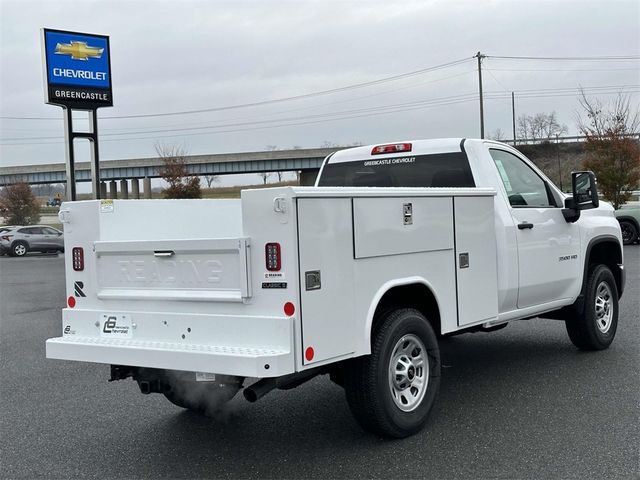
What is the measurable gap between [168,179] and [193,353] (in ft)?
165

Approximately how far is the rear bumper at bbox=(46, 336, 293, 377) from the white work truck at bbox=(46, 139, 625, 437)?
0.03 ft

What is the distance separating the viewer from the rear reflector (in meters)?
6.74

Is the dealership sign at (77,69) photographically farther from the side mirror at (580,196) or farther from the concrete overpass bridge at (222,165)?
the concrete overpass bridge at (222,165)

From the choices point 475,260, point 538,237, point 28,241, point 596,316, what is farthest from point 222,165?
point 475,260

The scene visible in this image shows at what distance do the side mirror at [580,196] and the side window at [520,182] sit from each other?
0.53 ft

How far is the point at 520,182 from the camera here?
6.66 metres

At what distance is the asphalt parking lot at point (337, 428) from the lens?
4.55 meters

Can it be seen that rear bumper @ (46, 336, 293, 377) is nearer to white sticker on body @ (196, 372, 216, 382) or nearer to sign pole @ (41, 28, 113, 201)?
white sticker on body @ (196, 372, 216, 382)

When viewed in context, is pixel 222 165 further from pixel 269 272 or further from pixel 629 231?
pixel 269 272

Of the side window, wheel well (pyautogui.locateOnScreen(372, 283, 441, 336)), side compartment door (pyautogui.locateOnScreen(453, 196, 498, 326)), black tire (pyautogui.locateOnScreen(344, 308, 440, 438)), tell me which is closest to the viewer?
black tire (pyautogui.locateOnScreen(344, 308, 440, 438))

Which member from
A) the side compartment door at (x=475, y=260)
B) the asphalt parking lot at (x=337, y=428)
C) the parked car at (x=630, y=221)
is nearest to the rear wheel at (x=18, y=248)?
the parked car at (x=630, y=221)

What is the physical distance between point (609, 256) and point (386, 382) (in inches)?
172

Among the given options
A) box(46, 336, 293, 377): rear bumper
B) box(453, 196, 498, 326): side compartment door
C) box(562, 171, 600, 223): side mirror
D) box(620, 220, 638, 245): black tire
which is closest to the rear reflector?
box(453, 196, 498, 326): side compartment door

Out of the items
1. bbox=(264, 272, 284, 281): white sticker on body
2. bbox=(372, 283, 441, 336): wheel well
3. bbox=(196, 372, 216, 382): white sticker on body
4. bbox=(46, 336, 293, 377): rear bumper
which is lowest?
bbox=(196, 372, 216, 382): white sticker on body
